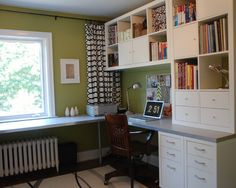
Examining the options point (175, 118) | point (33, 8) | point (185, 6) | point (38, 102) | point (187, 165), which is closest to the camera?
point (187, 165)

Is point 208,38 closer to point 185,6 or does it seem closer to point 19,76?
point 185,6

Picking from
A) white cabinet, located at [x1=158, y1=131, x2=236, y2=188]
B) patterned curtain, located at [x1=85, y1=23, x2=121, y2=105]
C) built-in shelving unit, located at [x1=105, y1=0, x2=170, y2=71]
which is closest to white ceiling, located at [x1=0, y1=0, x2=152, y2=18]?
built-in shelving unit, located at [x1=105, y1=0, x2=170, y2=71]

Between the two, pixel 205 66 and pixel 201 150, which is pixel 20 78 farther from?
pixel 201 150

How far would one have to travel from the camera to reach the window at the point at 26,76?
3543mm

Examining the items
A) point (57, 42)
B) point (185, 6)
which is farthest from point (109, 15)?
point (185, 6)

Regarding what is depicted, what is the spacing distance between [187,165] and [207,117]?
1.69ft

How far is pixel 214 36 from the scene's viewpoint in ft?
7.74

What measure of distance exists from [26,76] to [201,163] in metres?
2.75

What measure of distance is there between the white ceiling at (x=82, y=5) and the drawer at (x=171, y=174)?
218cm

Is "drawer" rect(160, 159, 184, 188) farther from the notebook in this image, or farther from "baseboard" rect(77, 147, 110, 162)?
"baseboard" rect(77, 147, 110, 162)

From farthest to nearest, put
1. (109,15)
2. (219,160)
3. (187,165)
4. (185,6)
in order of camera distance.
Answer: (109,15) → (185,6) → (187,165) → (219,160)

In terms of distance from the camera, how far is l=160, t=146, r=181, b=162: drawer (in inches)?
98.9

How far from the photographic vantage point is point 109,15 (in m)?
4.05

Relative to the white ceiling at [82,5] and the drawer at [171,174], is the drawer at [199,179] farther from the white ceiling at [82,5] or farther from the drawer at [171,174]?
the white ceiling at [82,5]
